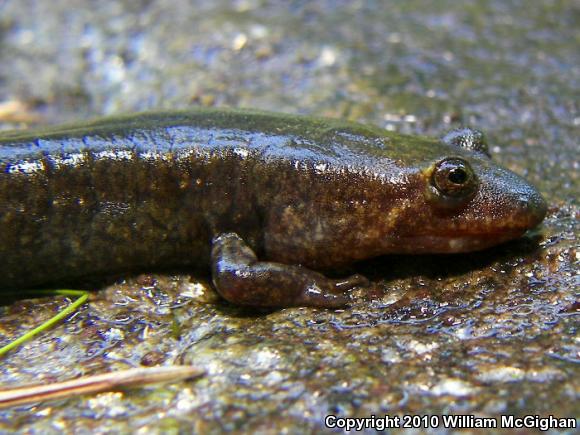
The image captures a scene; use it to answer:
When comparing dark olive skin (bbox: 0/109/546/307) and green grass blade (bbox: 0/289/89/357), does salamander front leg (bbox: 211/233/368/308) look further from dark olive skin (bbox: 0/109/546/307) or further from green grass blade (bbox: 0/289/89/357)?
green grass blade (bbox: 0/289/89/357)

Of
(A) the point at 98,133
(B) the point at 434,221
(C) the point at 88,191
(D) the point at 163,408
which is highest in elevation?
(A) the point at 98,133

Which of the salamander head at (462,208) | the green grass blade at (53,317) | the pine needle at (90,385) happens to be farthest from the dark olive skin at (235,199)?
the pine needle at (90,385)

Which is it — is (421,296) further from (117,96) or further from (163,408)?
(117,96)

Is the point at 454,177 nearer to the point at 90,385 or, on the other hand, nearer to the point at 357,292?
the point at 357,292

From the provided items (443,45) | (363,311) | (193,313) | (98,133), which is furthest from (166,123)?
(443,45)

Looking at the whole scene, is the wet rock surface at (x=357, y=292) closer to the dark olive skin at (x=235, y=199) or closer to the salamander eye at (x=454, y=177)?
the dark olive skin at (x=235, y=199)
